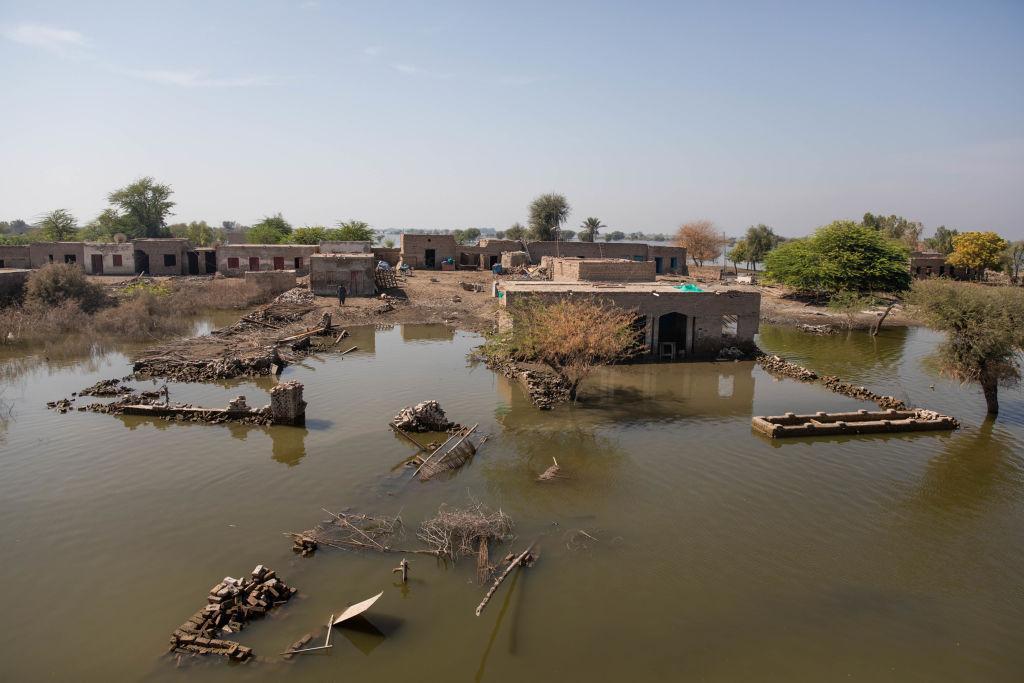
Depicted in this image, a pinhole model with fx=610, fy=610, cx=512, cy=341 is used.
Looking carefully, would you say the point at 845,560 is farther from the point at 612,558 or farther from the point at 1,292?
the point at 1,292

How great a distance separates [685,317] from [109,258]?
4111 cm

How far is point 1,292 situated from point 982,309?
125ft

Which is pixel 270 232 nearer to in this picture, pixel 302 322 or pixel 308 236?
pixel 308 236

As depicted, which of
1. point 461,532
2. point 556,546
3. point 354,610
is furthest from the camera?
point 556,546

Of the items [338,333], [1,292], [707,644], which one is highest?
[1,292]

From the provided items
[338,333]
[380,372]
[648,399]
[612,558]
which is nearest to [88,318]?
[338,333]

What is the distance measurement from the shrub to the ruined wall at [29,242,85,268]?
16.4 m

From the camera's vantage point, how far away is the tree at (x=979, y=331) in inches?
651

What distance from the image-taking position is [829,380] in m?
21.4

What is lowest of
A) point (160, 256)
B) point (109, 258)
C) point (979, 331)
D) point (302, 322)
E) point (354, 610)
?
point (354, 610)

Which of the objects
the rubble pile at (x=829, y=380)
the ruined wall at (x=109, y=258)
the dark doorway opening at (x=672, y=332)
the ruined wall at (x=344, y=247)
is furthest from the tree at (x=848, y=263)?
the ruined wall at (x=109, y=258)

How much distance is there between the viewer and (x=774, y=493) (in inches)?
497

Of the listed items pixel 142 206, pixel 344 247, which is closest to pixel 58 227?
pixel 142 206

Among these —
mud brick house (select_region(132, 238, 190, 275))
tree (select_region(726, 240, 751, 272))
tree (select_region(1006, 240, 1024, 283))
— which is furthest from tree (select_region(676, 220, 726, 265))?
mud brick house (select_region(132, 238, 190, 275))
